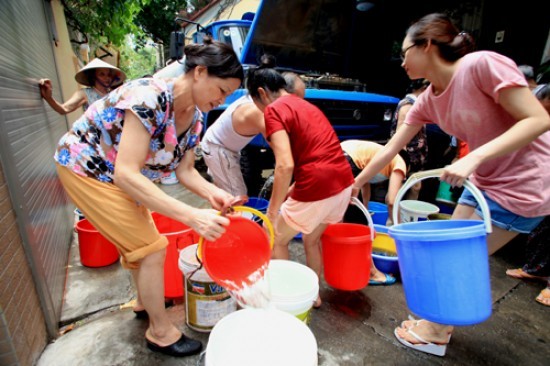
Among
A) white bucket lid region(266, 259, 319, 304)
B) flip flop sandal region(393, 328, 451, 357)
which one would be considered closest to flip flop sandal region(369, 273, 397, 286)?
flip flop sandal region(393, 328, 451, 357)

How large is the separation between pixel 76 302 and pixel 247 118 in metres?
1.87

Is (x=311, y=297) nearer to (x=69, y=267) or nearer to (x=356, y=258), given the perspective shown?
(x=356, y=258)

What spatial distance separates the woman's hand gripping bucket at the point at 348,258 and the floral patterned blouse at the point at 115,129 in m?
1.25

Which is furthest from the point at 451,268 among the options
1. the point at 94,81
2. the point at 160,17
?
the point at 160,17

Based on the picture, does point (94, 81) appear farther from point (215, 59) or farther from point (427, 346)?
point (427, 346)

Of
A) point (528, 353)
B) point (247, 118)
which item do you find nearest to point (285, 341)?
point (528, 353)

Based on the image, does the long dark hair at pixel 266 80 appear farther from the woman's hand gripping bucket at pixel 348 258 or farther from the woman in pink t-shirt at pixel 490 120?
the woman's hand gripping bucket at pixel 348 258

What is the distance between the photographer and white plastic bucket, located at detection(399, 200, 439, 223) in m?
2.88

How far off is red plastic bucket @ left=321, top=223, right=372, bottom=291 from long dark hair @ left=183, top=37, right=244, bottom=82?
1300 mm

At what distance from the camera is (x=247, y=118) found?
251 centimetres

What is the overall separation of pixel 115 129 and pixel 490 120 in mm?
1785

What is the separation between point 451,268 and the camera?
4.28ft

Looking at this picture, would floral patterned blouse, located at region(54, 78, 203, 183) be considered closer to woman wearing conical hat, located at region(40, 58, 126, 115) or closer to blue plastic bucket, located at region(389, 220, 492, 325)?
blue plastic bucket, located at region(389, 220, 492, 325)

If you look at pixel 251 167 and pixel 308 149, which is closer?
pixel 308 149
